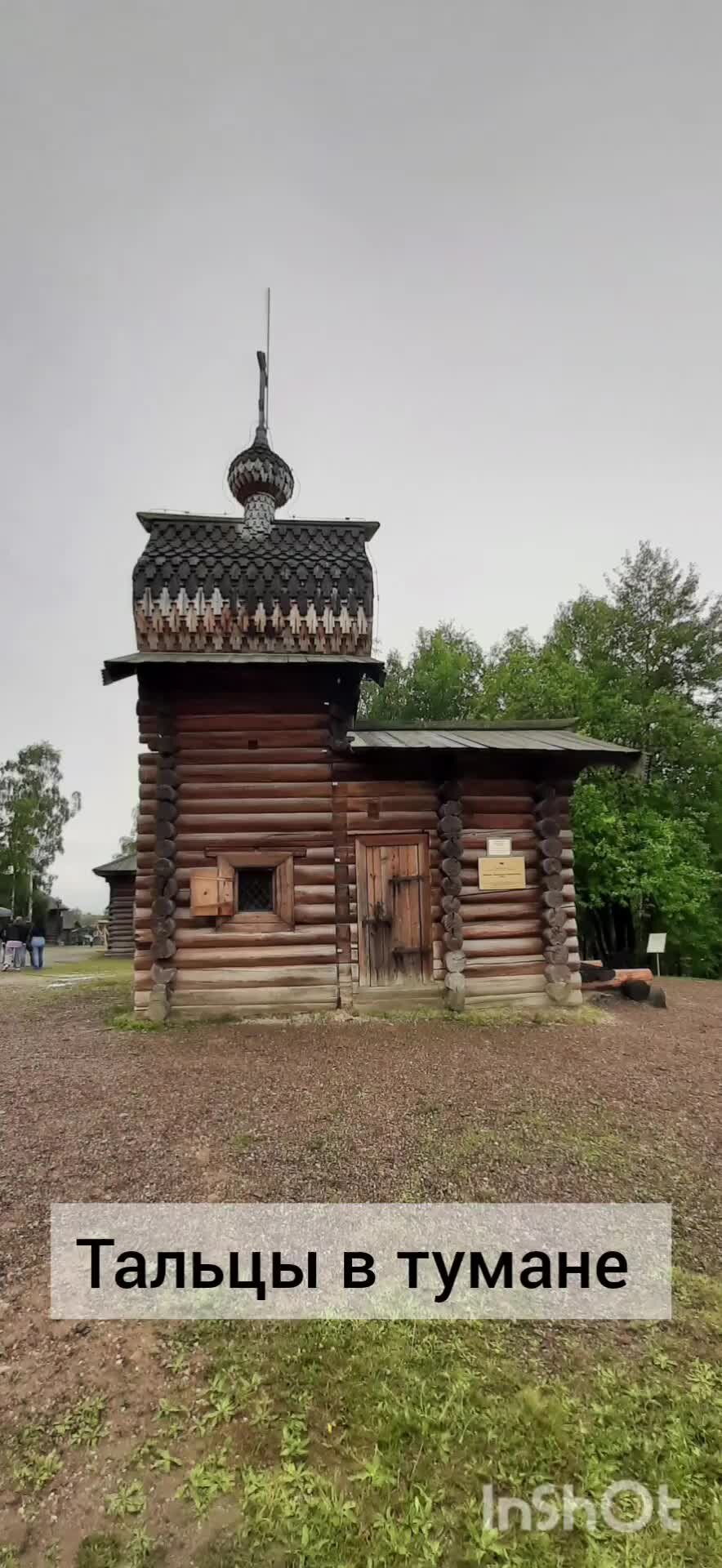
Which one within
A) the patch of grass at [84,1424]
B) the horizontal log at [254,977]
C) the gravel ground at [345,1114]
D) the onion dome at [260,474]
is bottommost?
the gravel ground at [345,1114]

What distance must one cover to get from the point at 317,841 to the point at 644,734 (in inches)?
654

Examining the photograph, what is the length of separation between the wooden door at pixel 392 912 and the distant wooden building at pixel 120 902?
62.9 ft

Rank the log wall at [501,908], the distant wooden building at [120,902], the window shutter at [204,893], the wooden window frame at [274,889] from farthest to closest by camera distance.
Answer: the distant wooden building at [120,902], the log wall at [501,908], the wooden window frame at [274,889], the window shutter at [204,893]

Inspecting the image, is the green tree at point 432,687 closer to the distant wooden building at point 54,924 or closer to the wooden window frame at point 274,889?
the wooden window frame at point 274,889

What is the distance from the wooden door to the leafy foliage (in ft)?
37.4

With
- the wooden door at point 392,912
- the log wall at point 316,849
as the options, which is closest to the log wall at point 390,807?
the log wall at point 316,849

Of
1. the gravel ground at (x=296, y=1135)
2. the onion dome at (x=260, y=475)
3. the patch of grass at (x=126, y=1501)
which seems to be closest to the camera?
the patch of grass at (x=126, y=1501)

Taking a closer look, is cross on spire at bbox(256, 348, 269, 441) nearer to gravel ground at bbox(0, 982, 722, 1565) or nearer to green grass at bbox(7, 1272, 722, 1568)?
gravel ground at bbox(0, 982, 722, 1565)

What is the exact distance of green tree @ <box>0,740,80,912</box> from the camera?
41.0 m

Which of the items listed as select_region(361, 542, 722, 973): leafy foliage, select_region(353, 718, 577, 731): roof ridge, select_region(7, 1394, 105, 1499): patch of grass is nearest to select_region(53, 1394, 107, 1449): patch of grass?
select_region(7, 1394, 105, 1499): patch of grass

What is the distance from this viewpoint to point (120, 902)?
2639 centimetres

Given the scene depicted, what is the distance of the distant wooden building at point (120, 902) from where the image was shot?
26.4m

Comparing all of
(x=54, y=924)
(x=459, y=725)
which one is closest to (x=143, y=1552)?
(x=459, y=725)

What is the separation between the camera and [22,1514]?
6.92ft
